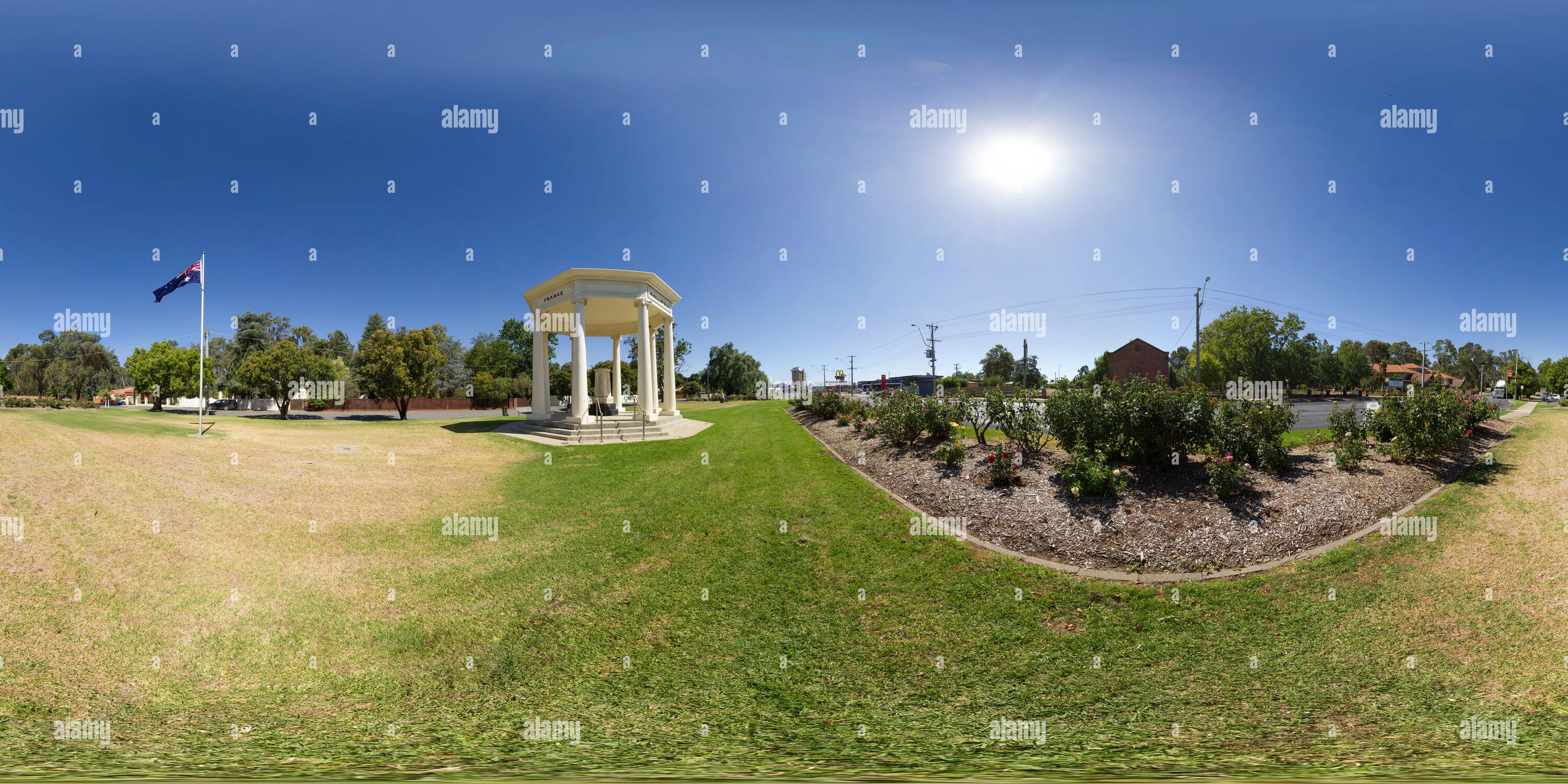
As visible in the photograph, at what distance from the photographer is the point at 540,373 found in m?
23.1

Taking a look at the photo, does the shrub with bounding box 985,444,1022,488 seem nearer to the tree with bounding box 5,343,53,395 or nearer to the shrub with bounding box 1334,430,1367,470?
the shrub with bounding box 1334,430,1367,470

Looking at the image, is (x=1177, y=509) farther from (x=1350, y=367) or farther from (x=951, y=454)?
(x=1350, y=367)

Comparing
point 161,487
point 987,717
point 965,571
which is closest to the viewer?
point 987,717

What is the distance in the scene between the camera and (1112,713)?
3738mm

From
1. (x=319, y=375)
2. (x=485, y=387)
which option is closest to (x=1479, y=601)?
(x=319, y=375)

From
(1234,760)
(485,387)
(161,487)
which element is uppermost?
(485,387)

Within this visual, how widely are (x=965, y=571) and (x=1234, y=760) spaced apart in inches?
111

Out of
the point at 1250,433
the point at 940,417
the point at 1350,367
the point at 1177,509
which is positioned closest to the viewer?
the point at 1177,509

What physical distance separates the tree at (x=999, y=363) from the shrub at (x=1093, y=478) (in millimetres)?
98283

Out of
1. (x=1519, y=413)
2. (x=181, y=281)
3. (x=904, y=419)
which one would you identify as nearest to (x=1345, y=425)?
(x=904, y=419)

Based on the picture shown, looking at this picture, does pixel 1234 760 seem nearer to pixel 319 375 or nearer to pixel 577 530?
pixel 577 530

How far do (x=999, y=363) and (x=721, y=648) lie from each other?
105454 mm

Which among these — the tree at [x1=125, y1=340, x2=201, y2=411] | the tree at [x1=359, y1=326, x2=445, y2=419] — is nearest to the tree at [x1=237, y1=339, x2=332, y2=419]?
the tree at [x1=359, y1=326, x2=445, y2=419]

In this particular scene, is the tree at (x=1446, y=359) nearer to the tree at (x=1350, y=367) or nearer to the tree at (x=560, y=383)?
the tree at (x=1350, y=367)
